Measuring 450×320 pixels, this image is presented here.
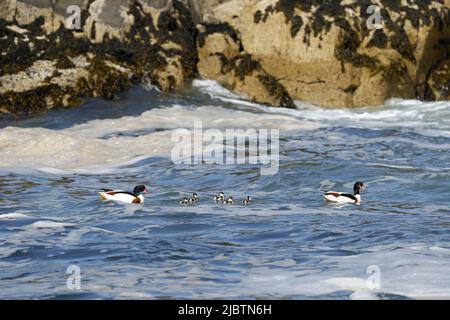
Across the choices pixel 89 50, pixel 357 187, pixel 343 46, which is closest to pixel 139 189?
pixel 357 187

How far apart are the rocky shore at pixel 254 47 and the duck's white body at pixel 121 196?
11069mm

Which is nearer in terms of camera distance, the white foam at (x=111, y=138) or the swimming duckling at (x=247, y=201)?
the swimming duckling at (x=247, y=201)

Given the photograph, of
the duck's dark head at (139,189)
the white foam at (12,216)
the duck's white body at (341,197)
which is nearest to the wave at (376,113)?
the duck's white body at (341,197)

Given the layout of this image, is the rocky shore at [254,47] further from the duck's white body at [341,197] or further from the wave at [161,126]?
the duck's white body at [341,197]

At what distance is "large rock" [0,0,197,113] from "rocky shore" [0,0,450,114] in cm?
3

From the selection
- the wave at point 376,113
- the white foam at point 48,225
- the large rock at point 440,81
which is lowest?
the white foam at point 48,225

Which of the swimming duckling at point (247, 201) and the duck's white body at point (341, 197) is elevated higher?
the duck's white body at point (341, 197)

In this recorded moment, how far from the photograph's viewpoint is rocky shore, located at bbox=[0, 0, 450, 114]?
27.9m

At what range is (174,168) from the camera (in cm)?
2020

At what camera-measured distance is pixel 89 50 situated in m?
27.8

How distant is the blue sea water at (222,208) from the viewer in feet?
34.0

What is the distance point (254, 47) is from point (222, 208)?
48.7 feet
